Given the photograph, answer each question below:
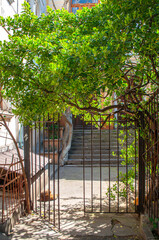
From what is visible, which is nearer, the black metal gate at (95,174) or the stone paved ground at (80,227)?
the stone paved ground at (80,227)

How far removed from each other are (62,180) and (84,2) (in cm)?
1416

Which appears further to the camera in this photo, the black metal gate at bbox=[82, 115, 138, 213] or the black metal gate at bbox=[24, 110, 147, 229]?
the black metal gate at bbox=[82, 115, 138, 213]

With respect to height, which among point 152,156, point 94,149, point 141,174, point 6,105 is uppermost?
point 6,105

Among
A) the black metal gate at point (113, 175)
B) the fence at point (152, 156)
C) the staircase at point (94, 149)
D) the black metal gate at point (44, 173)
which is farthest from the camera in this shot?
the staircase at point (94, 149)

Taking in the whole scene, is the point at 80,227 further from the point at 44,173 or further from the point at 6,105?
the point at 6,105

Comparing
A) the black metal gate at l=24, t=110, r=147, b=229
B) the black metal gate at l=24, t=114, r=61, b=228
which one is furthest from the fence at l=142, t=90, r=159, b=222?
the black metal gate at l=24, t=114, r=61, b=228

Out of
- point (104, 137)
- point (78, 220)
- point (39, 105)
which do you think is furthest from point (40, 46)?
point (104, 137)

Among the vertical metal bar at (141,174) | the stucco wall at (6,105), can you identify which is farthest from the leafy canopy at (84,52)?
the stucco wall at (6,105)

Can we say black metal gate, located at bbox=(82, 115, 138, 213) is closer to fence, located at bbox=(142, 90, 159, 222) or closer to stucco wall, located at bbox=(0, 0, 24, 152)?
fence, located at bbox=(142, 90, 159, 222)

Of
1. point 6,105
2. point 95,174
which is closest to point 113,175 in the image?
point 95,174

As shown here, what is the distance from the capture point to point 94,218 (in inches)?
213

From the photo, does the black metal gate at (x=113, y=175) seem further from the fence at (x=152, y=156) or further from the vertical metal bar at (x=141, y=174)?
the fence at (x=152, y=156)

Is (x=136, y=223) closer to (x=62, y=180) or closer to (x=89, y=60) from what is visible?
(x=89, y=60)

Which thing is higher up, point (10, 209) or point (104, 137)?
point (104, 137)
